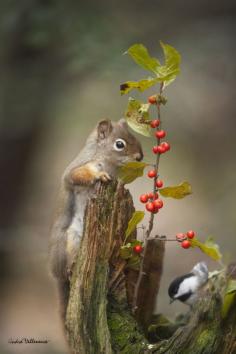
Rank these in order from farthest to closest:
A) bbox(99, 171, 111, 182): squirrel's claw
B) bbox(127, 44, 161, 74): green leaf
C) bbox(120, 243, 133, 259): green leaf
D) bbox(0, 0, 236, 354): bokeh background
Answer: bbox(0, 0, 236, 354): bokeh background → bbox(99, 171, 111, 182): squirrel's claw → bbox(120, 243, 133, 259): green leaf → bbox(127, 44, 161, 74): green leaf

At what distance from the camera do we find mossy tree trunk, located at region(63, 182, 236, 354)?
3020 mm

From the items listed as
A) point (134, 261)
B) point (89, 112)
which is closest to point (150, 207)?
point (134, 261)

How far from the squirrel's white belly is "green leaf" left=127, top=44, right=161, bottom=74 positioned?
3.03 ft

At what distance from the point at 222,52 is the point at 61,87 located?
1.43 meters

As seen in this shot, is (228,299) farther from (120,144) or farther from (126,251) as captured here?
(120,144)

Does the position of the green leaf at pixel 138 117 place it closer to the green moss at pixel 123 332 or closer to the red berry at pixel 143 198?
the red berry at pixel 143 198

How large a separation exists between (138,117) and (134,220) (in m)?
0.41

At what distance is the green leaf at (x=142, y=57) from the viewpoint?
2975 mm

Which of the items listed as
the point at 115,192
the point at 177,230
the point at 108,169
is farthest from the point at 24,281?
the point at 115,192

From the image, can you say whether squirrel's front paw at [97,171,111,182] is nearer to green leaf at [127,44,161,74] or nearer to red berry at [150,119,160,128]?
red berry at [150,119,160,128]

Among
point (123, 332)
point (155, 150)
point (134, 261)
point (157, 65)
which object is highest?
→ point (157, 65)

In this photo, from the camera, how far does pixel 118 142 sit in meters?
4.05

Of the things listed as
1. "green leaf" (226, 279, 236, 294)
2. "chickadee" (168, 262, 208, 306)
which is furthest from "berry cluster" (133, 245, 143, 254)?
"chickadee" (168, 262, 208, 306)

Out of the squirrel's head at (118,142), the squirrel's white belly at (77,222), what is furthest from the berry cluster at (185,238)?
the squirrel's head at (118,142)
